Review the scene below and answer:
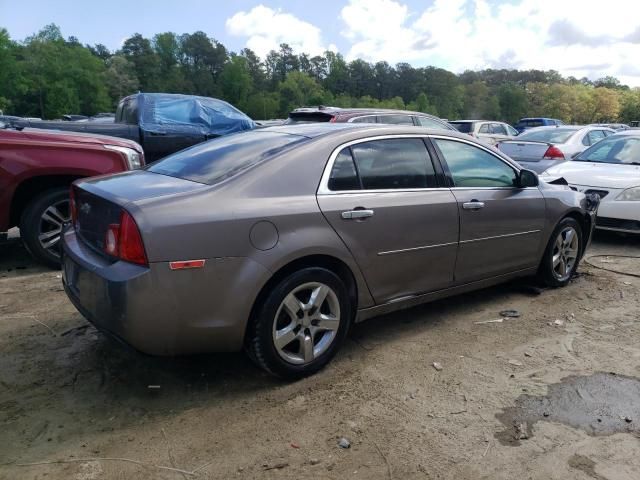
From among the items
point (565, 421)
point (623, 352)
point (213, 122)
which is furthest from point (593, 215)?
point (213, 122)

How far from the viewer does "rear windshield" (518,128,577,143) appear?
36.1 ft

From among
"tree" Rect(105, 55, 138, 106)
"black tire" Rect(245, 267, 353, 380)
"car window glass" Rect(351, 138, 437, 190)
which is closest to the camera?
"black tire" Rect(245, 267, 353, 380)

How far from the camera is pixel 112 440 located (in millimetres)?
2711

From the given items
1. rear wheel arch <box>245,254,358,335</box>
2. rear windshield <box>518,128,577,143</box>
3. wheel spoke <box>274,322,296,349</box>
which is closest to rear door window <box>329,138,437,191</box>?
rear wheel arch <box>245,254,358,335</box>

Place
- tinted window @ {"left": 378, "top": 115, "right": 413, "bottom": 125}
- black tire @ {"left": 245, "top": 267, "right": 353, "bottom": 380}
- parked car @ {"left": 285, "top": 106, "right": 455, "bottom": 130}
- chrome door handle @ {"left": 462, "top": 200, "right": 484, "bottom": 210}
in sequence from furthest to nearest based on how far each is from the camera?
1. tinted window @ {"left": 378, "top": 115, "right": 413, "bottom": 125}
2. parked car @ {"left": 285, "top": 106, "right": 455, "bottom": 130}
3. chrome door handle @ {"left": 462, "top": 200, "right": 484, "bottom": 210}
4. black tire @ {"left": 245, "top": 267, "right": 353, "bottom": 380}

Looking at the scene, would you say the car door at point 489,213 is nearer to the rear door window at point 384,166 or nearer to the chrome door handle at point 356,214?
the rear door window at point 384,166

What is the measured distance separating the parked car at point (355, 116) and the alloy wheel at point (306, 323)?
4872 millimetres

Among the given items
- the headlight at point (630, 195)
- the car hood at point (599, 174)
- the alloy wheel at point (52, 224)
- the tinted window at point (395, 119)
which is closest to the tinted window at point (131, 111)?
the alloy wheel at point (52, 224)

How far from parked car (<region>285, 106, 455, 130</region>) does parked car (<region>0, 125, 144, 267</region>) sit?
310cm

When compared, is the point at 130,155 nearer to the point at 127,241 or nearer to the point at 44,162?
the point at 44,162

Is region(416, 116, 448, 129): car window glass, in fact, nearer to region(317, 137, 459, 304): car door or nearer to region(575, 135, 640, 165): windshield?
region(575, 135, 640, 165): windshield

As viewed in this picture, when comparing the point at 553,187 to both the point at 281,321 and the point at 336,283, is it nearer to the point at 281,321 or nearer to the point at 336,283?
the point at 336,283

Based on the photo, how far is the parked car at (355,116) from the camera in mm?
8320

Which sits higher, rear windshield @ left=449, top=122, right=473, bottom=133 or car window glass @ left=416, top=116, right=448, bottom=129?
car window glass @ left=416, top=116, right=448, bottom=129
